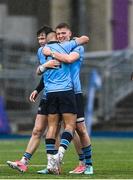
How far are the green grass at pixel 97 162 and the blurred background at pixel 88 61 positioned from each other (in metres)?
6.79

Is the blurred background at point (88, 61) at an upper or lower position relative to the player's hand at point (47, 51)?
lower

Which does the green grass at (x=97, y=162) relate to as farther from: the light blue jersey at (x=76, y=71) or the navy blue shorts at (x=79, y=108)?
the light blue jersey at (x=76, y=71)

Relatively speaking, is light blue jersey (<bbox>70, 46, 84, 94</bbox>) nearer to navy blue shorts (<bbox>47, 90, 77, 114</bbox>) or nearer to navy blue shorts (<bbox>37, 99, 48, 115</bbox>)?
navy blue shorts (<bbox>47, 90, 77, 114</bbox>)

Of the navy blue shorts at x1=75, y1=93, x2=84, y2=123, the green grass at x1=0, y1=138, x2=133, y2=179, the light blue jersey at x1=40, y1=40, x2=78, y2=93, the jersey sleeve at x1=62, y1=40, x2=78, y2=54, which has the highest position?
the jersey sleeve at x1=62, y1=40, x2=78, y2=54

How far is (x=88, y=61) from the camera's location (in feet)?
93.9

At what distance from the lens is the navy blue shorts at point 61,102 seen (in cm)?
1209

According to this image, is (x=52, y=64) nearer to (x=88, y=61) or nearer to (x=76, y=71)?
(x=76, y=71)

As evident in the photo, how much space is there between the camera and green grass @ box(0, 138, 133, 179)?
11765 millimetres

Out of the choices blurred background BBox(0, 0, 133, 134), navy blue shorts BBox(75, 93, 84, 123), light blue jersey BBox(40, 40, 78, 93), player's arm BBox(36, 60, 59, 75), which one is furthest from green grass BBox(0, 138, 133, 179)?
blurred background BBox(0, 0, 133, 134)

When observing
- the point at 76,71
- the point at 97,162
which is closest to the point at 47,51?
the point at 76,71

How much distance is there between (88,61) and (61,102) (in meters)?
16.6

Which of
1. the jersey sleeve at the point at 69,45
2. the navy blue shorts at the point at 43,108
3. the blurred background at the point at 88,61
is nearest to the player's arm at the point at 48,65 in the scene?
the jersey sleeve at the point at 69,45

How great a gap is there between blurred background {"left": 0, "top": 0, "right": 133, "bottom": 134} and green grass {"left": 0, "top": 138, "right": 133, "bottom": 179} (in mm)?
6793

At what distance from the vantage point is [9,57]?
94.3 ft
